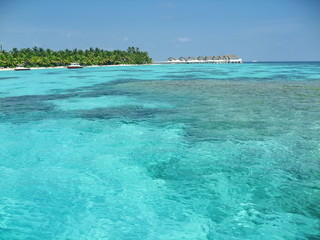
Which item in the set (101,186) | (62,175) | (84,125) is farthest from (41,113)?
(101,186)

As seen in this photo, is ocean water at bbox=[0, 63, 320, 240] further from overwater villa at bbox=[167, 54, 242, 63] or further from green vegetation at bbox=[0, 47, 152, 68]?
overwater villa at bbox=[167, 54, 242, 63]

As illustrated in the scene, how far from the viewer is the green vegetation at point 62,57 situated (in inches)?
3169

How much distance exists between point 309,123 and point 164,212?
409 inches

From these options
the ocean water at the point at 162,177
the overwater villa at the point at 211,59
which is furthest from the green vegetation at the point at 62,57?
the ocean water at the point at 162,177

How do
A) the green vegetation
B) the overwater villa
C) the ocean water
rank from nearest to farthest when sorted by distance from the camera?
the ocean water < the green vegetation < the overwater villa

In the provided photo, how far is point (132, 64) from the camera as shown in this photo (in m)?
132

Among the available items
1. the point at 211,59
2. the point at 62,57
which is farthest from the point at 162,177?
the point at 211,59

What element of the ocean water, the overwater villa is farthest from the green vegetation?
the ocean water

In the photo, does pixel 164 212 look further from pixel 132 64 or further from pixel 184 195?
pixel 132 64

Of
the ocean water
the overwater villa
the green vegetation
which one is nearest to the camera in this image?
the ocean water

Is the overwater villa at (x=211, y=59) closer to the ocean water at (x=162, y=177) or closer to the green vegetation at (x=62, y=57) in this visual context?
the green vegetation at (x=62, y=57)

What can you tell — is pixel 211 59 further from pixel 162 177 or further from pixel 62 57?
pixel 162 177

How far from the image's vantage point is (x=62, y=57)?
Answer: 95938mm

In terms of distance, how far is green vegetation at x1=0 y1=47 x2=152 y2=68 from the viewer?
8050 cm
